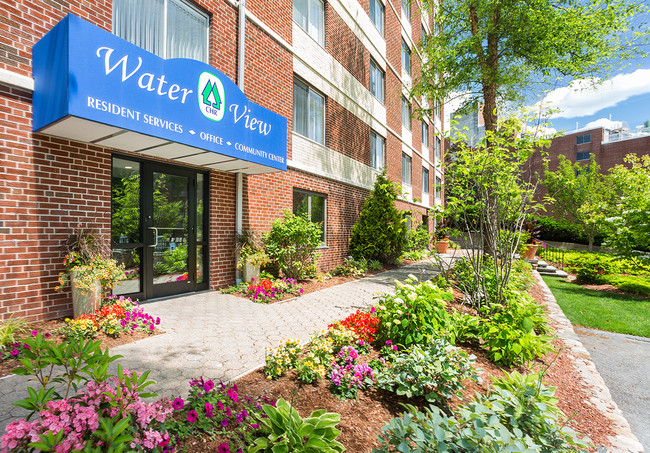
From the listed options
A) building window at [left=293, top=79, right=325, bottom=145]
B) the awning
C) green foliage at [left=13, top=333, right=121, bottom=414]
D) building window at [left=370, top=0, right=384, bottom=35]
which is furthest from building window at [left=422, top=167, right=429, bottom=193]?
green foliage at [left=13, top=333, right=121, bottom=414]

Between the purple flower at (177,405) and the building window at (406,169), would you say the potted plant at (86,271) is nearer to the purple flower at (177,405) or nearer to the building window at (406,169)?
the purple flower at (177,405)

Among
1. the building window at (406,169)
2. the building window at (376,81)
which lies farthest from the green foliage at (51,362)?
the building window at (406,169)

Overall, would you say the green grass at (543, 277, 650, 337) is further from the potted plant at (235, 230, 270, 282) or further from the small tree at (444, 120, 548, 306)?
the potted plant at (235, 230, 270, 282)

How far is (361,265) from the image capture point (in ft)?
34.5

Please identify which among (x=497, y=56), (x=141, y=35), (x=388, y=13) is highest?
(x=388, y=13)

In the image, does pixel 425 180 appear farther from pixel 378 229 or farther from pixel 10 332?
pixel 10 332

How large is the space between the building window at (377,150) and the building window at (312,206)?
4.34 m

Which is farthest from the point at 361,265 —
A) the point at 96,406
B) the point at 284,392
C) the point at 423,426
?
the point at 96,406

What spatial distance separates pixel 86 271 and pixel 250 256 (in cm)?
315

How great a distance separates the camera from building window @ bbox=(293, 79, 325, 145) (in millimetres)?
9344

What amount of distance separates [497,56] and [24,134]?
12105mm

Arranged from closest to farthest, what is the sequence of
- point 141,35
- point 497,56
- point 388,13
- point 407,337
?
point 407,337 < point 141,35 < point 497,56 < point 388,13

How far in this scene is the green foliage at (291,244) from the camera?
741 centimetres

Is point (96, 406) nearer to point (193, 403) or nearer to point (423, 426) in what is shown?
point (193, 403)
